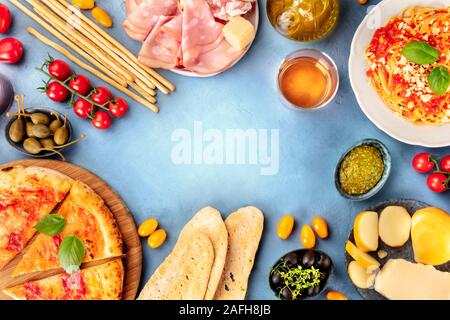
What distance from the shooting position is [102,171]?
266 cm

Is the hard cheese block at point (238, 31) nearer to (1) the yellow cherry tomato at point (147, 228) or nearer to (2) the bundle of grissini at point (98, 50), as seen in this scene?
(2) the bundle of grissini at point (98, 50)

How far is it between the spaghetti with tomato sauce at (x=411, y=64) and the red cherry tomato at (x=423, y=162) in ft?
0.61

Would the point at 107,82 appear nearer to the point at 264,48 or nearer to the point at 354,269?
the point at 264,48

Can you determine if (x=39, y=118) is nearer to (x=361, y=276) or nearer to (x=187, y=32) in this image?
(x=187, y=32)

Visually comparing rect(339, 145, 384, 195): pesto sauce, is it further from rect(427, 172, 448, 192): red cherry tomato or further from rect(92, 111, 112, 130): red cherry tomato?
rect(92, 111, 112, 130): red cherry tomato

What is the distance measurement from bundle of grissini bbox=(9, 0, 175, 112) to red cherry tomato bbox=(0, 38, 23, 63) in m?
0.14

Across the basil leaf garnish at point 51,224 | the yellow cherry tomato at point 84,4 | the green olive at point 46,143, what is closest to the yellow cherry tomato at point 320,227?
the basil leaf garnish at point 51,224

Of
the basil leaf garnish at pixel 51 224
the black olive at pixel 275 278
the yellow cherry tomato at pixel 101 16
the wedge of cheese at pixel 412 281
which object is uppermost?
the yellow cherry tomato at pixel 101 16

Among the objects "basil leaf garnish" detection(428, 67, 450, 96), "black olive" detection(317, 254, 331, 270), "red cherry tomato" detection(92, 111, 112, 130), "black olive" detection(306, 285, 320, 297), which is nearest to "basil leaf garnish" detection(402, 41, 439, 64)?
"basil leaf garnish" detection(428, 67, 450, 96)

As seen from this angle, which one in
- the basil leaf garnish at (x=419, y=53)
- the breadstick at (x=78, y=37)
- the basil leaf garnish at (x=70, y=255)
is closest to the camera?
the basil leaf garnish at (x=419, y=53)

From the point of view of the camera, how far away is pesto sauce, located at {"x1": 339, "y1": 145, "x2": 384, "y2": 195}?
2.50 meters

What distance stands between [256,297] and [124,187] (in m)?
0.83

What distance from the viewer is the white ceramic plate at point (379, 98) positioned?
8.01ft
